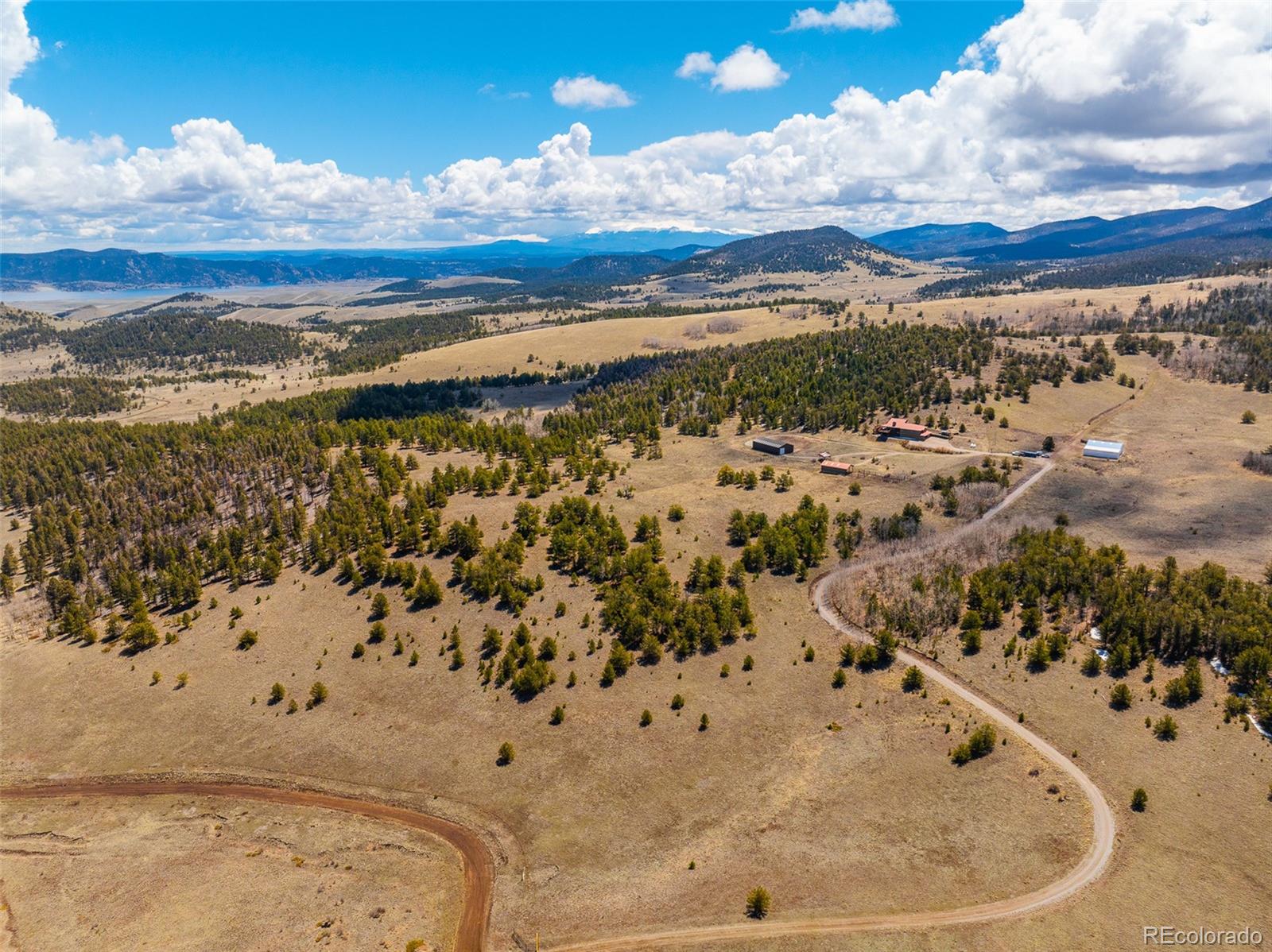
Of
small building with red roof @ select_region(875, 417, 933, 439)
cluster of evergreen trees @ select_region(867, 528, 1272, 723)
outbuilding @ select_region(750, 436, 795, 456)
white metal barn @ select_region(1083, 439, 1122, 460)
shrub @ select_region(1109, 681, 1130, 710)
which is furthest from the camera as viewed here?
small building with red roof @ select_region(875, 417, 933, 439)

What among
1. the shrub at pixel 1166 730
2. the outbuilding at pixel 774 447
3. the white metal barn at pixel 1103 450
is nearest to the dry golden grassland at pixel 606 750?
the shrub at pixel 1166 730

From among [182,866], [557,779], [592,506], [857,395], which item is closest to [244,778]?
[182,866]

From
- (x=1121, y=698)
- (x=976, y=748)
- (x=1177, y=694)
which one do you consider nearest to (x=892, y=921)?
(x=976, y=748)

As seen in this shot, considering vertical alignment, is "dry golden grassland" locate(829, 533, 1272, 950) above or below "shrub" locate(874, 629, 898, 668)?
below

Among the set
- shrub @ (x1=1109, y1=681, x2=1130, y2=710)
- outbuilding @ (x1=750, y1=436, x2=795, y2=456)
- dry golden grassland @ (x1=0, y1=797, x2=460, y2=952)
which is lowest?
dry golden grassland @ (x1=0, y1=797, x2=460, y2=952)

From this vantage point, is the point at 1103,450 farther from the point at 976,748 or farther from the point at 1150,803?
the point at 976,748

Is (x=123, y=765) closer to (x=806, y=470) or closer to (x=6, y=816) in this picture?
(x=6, y=816)

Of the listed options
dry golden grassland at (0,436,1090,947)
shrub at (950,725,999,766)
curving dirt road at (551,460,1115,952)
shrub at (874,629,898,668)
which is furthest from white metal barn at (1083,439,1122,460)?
curving dirt road at (551,460,1115,952)

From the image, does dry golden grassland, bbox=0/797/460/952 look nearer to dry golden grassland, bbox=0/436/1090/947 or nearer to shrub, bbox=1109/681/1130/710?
dry golden grassland, bbox=0/436/1090/947
